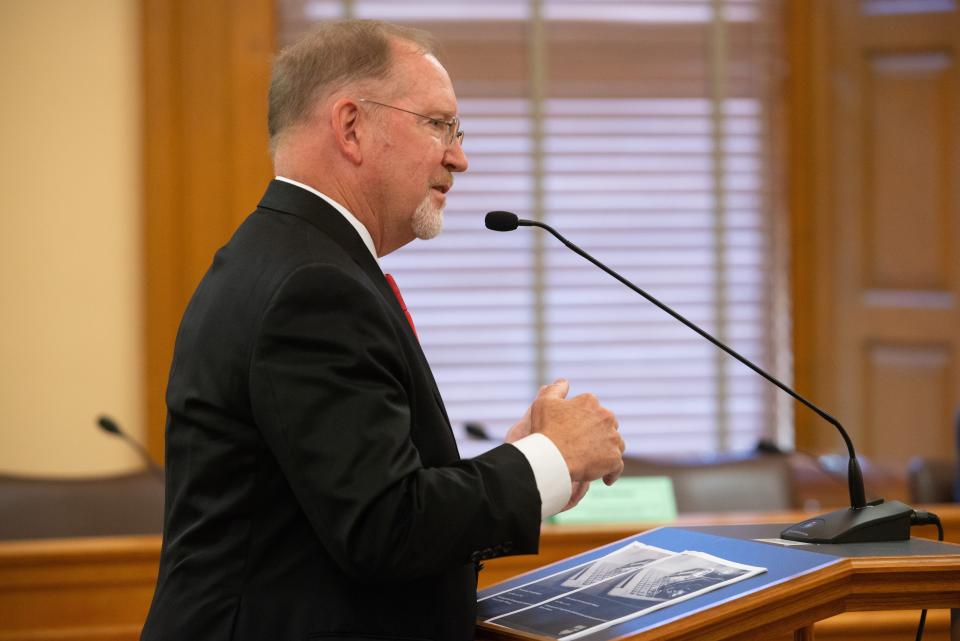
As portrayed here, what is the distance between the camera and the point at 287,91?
5.15ft

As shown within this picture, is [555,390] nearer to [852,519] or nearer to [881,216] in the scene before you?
[852,519]

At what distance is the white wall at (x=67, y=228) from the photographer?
369cm

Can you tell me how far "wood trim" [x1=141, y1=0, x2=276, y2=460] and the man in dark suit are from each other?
7.66ft

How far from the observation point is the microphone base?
1538 millimetres

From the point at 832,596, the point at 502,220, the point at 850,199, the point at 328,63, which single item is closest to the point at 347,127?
the point at 328,63

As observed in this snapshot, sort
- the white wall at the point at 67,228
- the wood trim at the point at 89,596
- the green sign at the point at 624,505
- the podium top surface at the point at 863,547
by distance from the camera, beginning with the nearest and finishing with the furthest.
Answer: the podium top surface at the point at 863,547, the wood trim at the point at 89,596, the green sign at the point at 624,505, the white wall at the point at 67,228

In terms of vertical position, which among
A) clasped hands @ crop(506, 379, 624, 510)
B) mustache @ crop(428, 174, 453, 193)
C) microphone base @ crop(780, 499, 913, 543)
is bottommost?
microphone base @ crop(780, 499, 913, 543)

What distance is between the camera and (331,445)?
1229 mm

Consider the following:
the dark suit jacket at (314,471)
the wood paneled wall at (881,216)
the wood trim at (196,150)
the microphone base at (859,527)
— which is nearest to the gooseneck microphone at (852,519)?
the microphone base at (859,527)

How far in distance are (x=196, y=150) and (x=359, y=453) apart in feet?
9.05

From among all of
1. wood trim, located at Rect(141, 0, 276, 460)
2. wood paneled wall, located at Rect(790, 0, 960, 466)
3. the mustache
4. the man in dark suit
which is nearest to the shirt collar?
the man in dark suit

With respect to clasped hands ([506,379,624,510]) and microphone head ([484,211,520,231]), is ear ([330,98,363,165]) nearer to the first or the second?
microphone head ([484,211,520,231])

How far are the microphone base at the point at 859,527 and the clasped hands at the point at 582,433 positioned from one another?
1.00ft

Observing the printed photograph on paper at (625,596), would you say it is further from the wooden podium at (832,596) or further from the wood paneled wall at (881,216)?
the wood paneled wall at (881,216)
